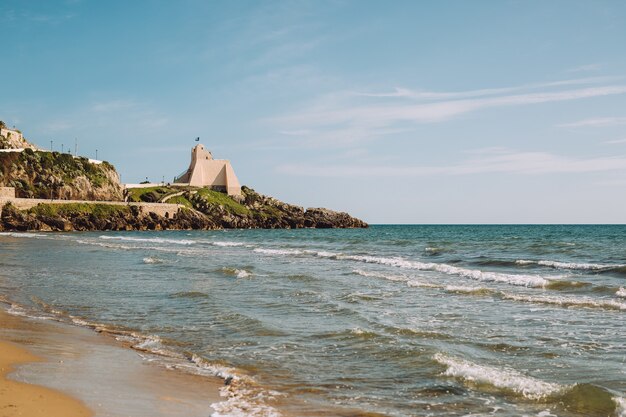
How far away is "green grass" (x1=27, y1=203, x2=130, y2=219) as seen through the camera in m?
91.4

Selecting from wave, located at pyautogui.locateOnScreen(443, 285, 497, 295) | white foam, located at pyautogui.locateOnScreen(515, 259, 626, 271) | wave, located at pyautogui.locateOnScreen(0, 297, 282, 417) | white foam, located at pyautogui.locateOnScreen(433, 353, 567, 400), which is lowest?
wave, located at pyautogui.locateOnScreen(0, 297, 282, 417)

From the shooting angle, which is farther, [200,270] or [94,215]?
[94,215]

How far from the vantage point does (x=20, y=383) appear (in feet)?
26.3

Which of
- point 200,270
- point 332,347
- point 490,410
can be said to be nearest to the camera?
point 490,410

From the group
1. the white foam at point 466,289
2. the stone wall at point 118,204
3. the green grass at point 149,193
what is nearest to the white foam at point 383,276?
the white foam at point 466,289

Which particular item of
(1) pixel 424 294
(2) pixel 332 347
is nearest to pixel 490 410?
(2) pixel 332 347

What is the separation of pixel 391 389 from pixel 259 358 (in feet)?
10.1

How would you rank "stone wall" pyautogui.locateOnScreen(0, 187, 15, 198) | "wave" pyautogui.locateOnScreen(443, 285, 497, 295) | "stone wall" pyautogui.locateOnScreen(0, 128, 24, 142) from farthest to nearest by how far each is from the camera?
"stone wall" pyautogui.locateOnScreen(0, 128, 24, 142)
"stone wall" pyautogui.locateOnScreen(0, 187, 15, 198)
"wave" pyautogui.locateOnScreen(443, 285, 497, 295)

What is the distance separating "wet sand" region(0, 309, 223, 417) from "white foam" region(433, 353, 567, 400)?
160 inches

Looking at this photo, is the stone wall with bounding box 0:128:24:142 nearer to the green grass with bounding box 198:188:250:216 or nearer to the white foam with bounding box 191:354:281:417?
the green grass with bounding box 198:188:250:216

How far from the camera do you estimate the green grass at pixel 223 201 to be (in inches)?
5113

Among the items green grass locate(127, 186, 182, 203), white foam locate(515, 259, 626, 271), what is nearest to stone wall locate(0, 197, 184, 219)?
green grass locate(127, 186, 182, 203)

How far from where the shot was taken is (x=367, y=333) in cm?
1284

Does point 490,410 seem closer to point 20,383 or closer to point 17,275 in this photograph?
point 20,383
